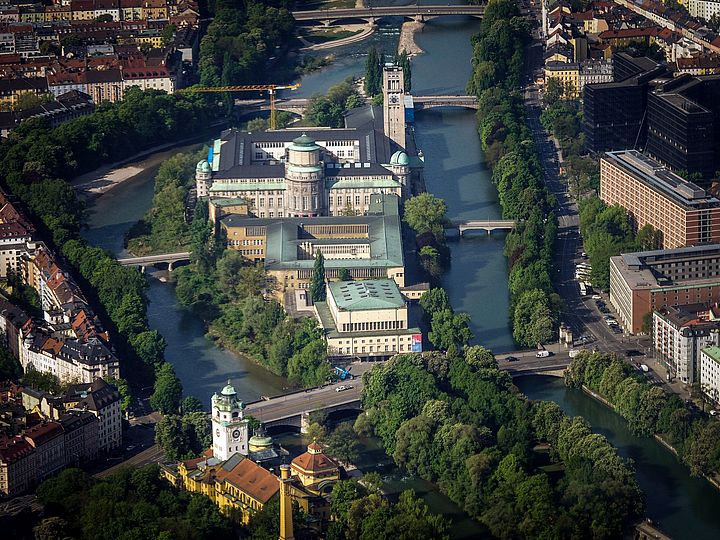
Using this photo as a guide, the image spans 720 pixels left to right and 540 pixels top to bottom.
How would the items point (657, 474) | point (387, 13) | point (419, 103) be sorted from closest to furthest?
1. point (657, 474)
2. point (419, 103)
3. point (387, 13)

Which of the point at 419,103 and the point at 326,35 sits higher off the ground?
the point at 326,35

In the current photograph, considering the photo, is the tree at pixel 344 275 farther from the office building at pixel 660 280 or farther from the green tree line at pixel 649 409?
the green tree line at pixel 649 409

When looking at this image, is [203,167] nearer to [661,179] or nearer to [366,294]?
[366,294]

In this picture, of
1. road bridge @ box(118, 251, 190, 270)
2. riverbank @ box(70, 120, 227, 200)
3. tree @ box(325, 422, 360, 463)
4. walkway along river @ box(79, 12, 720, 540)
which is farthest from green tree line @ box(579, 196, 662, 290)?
riverbank @ box(70, 120, 227, 200)

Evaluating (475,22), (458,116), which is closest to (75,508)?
(458,116)

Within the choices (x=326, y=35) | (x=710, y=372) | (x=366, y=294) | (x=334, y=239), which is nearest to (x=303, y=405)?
(x=366, y=294)

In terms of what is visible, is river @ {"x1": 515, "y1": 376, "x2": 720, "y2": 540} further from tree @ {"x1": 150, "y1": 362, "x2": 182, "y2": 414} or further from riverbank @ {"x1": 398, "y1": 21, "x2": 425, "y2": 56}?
riverbank @ {"x1": 398, "y1": 21, "x2": 425, "y2": 56}
